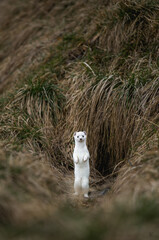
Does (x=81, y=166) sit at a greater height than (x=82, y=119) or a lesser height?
lesser

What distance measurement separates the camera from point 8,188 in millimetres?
2988

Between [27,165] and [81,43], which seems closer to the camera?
[27,165]

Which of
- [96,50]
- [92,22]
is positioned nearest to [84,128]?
[96,50]

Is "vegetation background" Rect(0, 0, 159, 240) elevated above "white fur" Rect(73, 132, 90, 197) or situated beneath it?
elevated above

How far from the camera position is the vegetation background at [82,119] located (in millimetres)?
2557

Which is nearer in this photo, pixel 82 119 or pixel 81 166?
pixel 81 166

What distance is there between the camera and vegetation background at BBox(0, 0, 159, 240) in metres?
2.56

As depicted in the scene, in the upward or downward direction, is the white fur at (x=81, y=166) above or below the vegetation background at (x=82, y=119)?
below

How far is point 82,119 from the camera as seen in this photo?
502 centimetres

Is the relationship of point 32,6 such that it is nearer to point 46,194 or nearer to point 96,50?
point 96,50

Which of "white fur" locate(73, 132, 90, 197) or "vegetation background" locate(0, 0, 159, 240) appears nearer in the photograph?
"vegetation background" locate(0, 0, 159, 240)

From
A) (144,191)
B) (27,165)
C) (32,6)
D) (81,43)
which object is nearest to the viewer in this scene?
(144,191)

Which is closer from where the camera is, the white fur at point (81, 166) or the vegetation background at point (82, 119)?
the vegetation background at point (82, 119)

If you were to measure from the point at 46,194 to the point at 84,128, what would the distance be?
2027 millimetres
